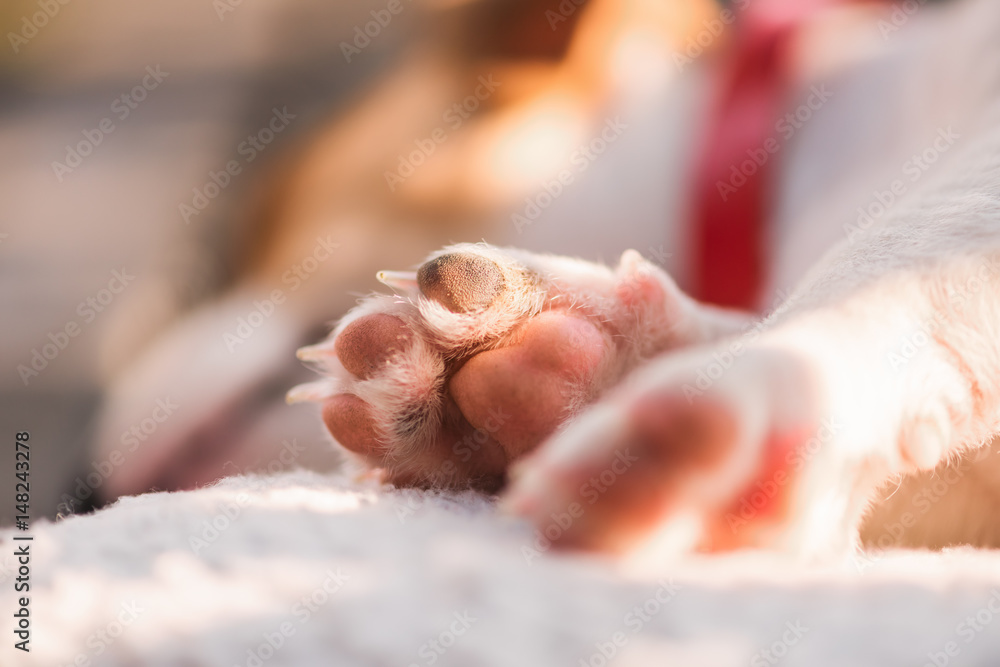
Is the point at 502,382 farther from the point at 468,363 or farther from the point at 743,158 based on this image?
the point at 743,158

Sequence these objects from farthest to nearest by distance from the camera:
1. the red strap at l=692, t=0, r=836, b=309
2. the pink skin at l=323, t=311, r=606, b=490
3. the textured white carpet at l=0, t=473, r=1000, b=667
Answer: the red strap at l=692, t=0, r=836, b=309
the pink skin at l=323, t=311, r=606, b=490
the textured white carpet at l=0, t=473, r=1000, b=667

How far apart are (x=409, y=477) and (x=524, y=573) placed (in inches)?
7.8

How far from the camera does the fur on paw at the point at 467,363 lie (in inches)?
16.8

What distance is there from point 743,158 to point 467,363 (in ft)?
2.62

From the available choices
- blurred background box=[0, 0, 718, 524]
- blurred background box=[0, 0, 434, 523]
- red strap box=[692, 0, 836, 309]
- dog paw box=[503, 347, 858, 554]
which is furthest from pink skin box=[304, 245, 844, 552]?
blurred background box=[0, 0, 434, 523]

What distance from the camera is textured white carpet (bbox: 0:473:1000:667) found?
0.27m

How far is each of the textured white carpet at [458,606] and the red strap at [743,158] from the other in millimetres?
716

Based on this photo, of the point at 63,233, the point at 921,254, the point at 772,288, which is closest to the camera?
the point at 921,254

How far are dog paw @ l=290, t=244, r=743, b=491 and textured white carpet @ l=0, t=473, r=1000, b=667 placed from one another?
0.09 metres

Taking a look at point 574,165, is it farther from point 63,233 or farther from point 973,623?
point 973,623

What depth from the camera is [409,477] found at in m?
0.50

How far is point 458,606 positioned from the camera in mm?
297

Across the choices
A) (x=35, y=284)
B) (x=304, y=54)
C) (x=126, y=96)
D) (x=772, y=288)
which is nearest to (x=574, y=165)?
(x=772, y=288)

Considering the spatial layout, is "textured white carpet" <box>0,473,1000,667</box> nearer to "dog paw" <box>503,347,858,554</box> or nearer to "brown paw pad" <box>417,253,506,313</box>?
"dog paw" <box>503,347,858,554</box>
